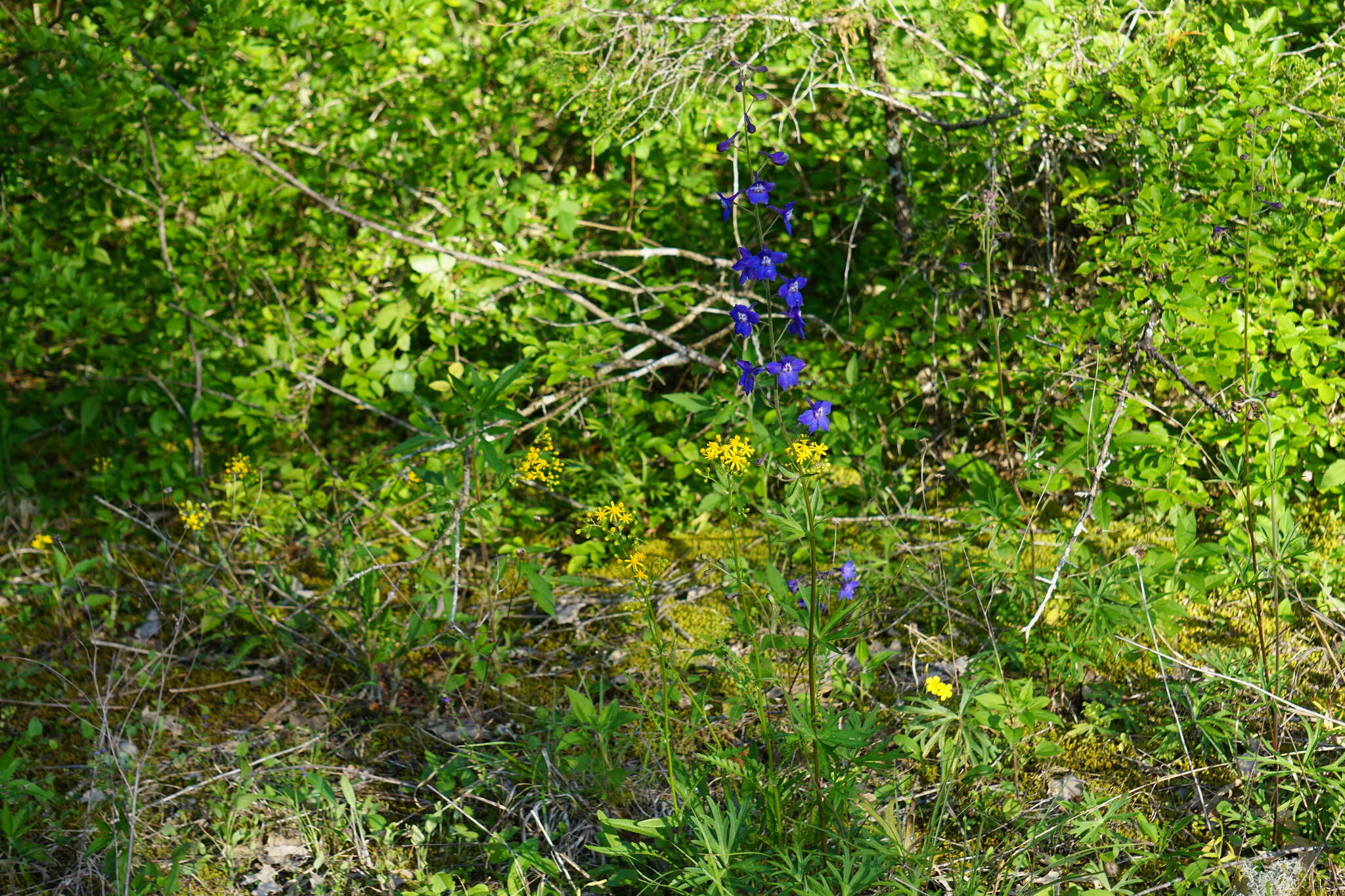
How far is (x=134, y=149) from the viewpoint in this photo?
401 centimetres

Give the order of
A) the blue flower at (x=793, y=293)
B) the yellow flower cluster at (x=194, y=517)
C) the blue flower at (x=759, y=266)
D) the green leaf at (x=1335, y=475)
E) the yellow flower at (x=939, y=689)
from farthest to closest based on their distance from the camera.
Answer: the yellow flower cluster at (x=194, y=517) → the green leaf at (x=1335, y=475) → the yellow flower at (x=939, y=689) → the blue flower at (x=793, y=293) → the blue flower at (x=759, y=266)

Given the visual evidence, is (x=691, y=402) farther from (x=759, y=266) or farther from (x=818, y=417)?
(x=759, y=266)

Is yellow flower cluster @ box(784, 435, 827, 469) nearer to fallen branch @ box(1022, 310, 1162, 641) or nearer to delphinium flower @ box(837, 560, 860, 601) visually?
delphinium flower @ box(837, 560, 860, 601)

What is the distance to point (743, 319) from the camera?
7.52 feet

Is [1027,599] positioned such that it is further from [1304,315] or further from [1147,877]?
[1304,315]

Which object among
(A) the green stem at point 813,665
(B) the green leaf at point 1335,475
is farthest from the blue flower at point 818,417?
(B) the green leaf at point 1335,475

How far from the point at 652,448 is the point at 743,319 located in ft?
4.63

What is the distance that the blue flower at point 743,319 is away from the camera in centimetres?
224

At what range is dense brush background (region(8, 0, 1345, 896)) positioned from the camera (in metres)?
2.40

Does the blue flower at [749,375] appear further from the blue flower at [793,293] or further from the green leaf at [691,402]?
the green leaf at [691,402]

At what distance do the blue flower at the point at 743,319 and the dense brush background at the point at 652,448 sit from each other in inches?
19.7

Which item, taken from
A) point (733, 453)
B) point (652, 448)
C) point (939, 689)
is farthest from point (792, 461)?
point (652, 448)

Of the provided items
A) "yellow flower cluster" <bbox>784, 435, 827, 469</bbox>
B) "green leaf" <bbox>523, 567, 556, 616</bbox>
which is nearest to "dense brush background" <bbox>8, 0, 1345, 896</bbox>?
"green leaf" <bbox>523, 567, 556, 616</bbox>

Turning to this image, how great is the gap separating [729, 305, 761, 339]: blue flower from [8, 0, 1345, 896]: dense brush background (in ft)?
1.64
